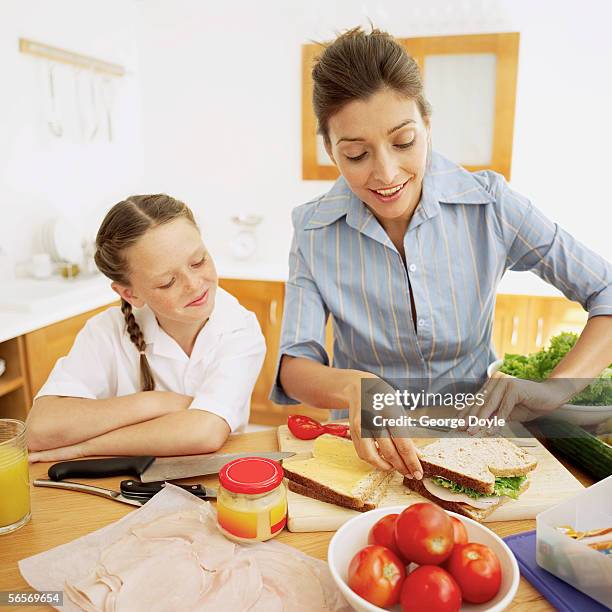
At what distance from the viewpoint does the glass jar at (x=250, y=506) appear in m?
0.94

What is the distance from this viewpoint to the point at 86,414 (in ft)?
4.39

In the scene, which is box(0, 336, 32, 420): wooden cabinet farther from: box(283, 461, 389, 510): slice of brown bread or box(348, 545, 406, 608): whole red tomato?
box(348, 545, 406, 608): whole red tomato

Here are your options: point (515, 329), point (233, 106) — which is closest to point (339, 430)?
point (515, 329)

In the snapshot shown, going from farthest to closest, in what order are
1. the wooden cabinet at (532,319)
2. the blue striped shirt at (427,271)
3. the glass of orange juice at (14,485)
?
the wooden cabinet at (532,319) < the blue striped shirt at (427,271) < the glass of orange juice at (14,485)

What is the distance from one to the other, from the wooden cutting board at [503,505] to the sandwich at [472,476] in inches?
0.7

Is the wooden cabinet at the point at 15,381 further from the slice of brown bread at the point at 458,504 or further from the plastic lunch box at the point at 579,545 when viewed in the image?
the plastic lunch box at the point at 579,545

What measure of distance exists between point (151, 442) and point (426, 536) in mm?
675

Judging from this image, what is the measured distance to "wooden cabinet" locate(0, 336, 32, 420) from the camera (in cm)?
240

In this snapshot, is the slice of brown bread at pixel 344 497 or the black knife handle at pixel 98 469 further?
the black knife handle at pixel 98 469

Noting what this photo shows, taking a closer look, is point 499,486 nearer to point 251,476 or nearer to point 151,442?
point 251,476

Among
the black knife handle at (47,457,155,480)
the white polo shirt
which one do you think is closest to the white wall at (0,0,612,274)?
the white polo shirt

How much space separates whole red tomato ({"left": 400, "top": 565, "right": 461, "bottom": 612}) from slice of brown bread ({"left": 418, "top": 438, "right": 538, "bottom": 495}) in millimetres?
298

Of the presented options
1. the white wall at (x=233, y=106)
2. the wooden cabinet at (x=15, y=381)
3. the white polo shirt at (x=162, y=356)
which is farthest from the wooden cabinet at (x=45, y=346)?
the white polo shirt at (x=162, y=356)

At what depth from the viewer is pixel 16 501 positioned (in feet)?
3.28
